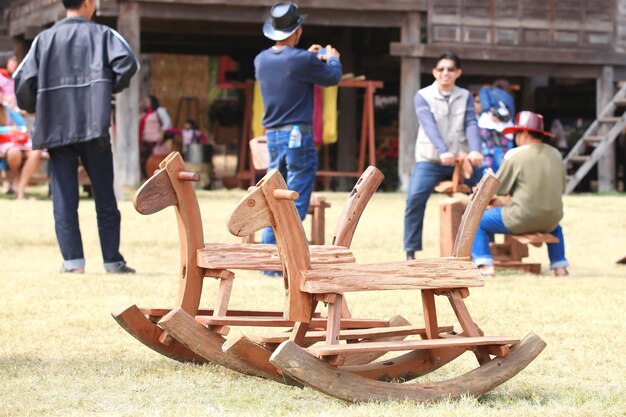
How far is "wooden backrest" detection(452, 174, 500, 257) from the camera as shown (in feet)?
17.3

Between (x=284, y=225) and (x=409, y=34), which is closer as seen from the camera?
(x=284, y=225)

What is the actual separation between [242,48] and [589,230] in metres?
11.7

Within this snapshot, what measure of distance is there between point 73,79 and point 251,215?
490cm

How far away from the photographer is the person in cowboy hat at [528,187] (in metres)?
9.92

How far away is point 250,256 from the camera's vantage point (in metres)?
5.69

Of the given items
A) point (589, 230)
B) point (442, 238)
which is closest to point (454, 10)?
point (589, 230)

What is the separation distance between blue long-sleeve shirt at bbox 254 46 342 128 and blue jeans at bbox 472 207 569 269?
4.95 ft

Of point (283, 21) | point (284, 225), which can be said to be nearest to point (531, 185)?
point (283, 21)

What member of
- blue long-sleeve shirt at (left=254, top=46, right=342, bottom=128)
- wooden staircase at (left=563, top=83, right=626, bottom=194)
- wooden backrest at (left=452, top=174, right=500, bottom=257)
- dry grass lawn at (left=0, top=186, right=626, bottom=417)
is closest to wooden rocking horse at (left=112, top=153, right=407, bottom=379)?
dry grass lawn at (left=0, top=186, right=626, bottom=417)

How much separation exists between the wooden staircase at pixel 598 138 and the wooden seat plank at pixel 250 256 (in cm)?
1504

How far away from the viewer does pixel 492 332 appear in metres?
6.99

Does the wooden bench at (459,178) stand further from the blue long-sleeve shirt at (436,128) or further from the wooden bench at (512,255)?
the wooden bench at (512,255)

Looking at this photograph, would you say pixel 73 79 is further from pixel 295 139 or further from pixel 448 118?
Result: pixel 448 118

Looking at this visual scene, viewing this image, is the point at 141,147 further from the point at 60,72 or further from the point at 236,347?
the point at 236,347
